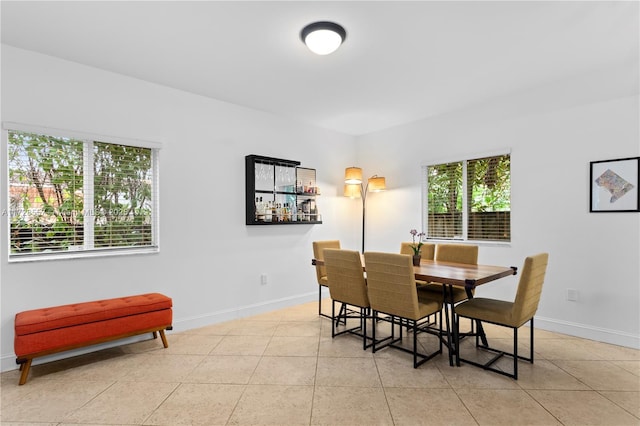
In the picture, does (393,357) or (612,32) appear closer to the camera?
(612,32)

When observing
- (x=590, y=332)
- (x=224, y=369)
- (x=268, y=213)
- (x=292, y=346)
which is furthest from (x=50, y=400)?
(x=590, y=332)

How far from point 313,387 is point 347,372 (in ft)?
1.15

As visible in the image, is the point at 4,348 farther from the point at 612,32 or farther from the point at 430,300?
the point at 612,32

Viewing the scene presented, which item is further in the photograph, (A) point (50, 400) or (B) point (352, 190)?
(B) point (352, 190)

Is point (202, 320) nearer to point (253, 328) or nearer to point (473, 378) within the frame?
point (253, 328)

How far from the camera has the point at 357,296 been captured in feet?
10.3

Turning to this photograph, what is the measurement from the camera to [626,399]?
225 centimetres

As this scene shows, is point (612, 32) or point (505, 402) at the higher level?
point (612, 32)

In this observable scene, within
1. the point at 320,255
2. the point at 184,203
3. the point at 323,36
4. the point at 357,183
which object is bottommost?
the point at 320,255

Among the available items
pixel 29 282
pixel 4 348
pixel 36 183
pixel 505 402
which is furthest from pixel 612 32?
pixel 4 348

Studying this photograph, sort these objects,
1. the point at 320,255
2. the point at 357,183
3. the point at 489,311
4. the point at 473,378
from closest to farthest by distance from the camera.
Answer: the point at 473,378
the point at 489,311
the point at 320,255
the point at 357,183

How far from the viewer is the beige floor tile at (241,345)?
10.0 feet

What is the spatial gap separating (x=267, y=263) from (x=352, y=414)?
255 centimetres

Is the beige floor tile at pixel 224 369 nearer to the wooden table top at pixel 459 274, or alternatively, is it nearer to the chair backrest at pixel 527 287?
the wooden table top at pixel 459 274
